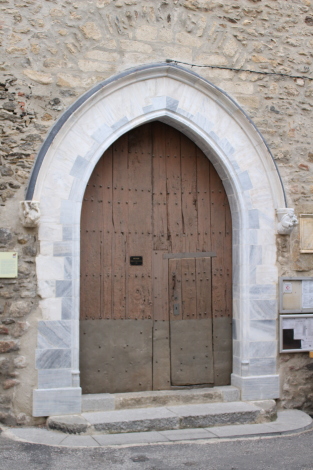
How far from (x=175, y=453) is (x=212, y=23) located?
423cm

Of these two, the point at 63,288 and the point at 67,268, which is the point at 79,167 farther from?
the point at 63,288

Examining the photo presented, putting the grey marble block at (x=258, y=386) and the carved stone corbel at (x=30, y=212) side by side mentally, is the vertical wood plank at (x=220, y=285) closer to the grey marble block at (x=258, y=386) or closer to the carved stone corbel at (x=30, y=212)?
the grey marble block at (x=258, y=386)

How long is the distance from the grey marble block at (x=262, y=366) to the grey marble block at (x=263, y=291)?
0.64 metres

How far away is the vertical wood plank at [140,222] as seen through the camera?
622 cm

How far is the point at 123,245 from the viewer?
6211mm

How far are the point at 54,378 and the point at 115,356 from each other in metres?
0.75

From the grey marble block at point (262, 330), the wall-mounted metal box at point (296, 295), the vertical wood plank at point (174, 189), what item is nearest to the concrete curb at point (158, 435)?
the grey marble block at point (262, 330)

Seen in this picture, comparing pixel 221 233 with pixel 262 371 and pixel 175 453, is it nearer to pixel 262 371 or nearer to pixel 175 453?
pixel 262 371

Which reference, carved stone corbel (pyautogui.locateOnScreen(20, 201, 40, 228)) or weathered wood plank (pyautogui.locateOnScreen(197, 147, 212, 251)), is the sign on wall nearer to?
carved stone corbel (pyautogui.locateOnScreen(20, 201, 40, 228))

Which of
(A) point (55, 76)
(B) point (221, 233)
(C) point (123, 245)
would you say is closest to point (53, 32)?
(A) point (55, 76)

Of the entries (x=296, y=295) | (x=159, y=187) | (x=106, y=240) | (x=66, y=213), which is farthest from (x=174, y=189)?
(x=296, y=295)

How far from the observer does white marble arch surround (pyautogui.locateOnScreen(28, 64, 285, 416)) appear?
5637 millimetres

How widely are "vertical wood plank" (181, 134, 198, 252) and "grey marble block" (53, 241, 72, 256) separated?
4.26 ft

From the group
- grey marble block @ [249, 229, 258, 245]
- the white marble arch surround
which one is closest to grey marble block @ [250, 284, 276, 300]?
the white marble arch surround
